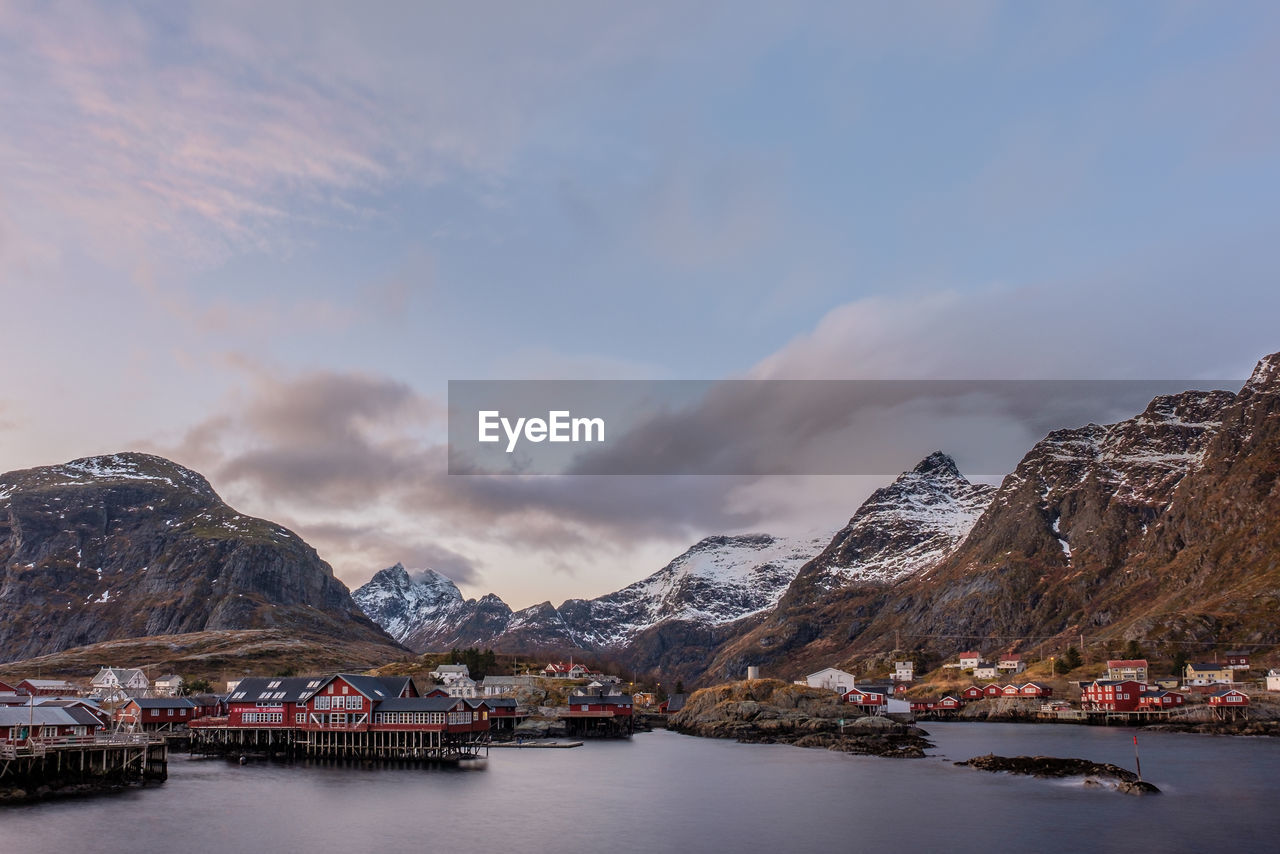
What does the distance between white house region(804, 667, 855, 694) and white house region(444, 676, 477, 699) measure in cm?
6522

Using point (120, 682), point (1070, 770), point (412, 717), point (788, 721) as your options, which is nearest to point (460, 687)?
point (788, 721)

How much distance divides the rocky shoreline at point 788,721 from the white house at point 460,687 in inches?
1451

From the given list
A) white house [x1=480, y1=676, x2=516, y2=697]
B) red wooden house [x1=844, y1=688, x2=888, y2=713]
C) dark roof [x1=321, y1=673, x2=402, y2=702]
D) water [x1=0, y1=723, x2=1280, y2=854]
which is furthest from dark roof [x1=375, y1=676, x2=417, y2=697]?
red wooden house [x1=844, y1=688, x2=888, y2=713]

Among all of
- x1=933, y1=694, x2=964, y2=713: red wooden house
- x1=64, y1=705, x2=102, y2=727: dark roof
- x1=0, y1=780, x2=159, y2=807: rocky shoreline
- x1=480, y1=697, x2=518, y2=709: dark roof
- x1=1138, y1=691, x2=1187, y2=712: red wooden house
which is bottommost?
x1=933, y1=694, x2=964, y2=713: red wooden house

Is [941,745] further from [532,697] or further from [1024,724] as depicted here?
[532,697]

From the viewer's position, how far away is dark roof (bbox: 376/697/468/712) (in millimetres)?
106188

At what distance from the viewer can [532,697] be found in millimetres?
163250

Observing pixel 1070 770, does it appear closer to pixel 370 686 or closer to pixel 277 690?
pixel 370 686

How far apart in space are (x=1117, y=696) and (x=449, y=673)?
376 ft

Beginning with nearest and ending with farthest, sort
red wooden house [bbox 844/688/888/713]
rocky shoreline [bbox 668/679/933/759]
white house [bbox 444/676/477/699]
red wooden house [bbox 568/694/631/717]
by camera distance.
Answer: rocky shoreline [bbox 668/679/933/759] → red wooden house [bbox 568/694/631/717] → white house [bbox 444/676/477/699] → red wooden house [bbox 844/688/888/713]

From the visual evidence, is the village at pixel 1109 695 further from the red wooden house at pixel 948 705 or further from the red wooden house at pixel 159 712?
the red wooden house at pixel 159 712

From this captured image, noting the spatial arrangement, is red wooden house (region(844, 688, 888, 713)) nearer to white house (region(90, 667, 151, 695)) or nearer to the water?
the water

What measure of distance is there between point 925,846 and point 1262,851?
1793 centimetres

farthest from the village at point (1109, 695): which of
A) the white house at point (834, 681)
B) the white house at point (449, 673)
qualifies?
the white house at point (449, 673)
